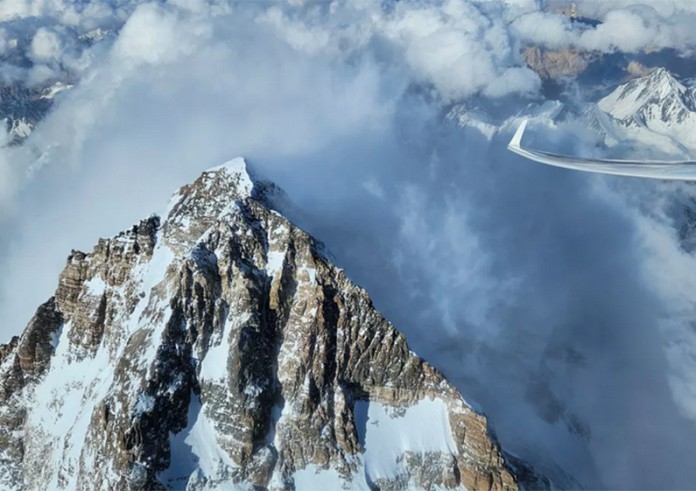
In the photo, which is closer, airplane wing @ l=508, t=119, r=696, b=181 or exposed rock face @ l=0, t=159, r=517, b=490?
airplane wing @ l=508, t=119, r=696, b=181

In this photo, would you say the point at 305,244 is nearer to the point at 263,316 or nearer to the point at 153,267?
the point at 263,316

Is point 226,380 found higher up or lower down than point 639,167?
lower down

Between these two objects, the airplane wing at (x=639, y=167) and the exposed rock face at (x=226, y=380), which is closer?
the airplane wing at (x=639, y=167)

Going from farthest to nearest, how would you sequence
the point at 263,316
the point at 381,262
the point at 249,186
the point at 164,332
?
the point at 381,262, the point at 249,186, the point at 263,316, the point at 164,332

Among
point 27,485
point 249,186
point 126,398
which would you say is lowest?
point 27,485

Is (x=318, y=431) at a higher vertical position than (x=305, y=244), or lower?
lower

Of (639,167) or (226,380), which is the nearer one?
(639,167)

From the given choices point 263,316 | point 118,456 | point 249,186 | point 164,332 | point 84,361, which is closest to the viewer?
point 118,456

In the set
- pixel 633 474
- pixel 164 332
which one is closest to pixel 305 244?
pixel 164 332
